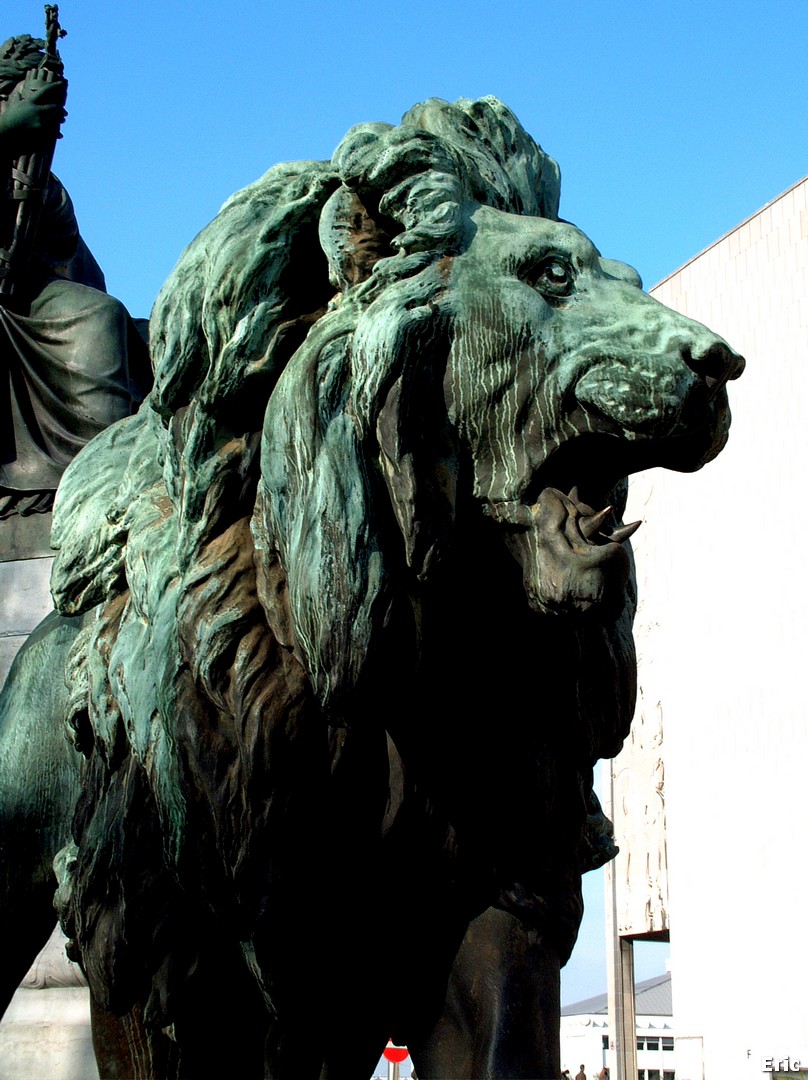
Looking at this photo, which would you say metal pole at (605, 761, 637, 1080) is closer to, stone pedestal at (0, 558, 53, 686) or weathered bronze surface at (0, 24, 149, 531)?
weathered bronze surface at (0, 24, 149, 531)

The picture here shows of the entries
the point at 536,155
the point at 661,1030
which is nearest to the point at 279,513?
the point at 536,155

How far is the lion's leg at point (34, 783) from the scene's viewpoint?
104 inches

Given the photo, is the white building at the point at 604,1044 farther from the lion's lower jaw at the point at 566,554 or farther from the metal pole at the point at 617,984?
the lion's lower jaw at the point at 566,554

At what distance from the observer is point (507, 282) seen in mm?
2076

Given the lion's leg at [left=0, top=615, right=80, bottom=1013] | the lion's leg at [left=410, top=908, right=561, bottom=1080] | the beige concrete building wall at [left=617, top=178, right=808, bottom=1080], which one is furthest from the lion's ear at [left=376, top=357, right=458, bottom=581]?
the beige concrete building wall at [left=617, top=178, right=808, bottom=1080]

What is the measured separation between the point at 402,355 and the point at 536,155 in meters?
0.59

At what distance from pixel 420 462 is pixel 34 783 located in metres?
1.10

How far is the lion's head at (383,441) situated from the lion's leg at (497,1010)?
0.45ft

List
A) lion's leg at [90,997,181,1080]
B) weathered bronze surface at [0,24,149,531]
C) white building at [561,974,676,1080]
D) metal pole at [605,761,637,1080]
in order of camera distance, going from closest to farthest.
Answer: lion's leg at [90,997,181,1080] → weathered bronze surface at [0,24,149,531] → metal pole at [605,761,637,1080] → white building at [561,974,676,1080]

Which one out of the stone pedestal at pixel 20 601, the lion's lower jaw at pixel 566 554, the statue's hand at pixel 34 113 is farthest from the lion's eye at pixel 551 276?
the statue's hand at pixel 34 113

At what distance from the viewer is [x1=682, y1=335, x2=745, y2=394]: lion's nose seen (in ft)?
6.48

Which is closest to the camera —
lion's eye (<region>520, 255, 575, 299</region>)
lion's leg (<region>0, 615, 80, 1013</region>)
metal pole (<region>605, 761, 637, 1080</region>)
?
lion's eye (<region>520, 255, 575, 299</region>)

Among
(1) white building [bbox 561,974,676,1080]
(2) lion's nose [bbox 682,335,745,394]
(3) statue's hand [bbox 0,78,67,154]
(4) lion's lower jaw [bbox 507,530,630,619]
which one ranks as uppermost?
(3) statue's hand [bbox 0,78,67,154]

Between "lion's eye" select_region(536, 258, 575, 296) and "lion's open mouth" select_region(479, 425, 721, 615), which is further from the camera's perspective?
"lion's eye" select_region(536, 258, 575, 296)
